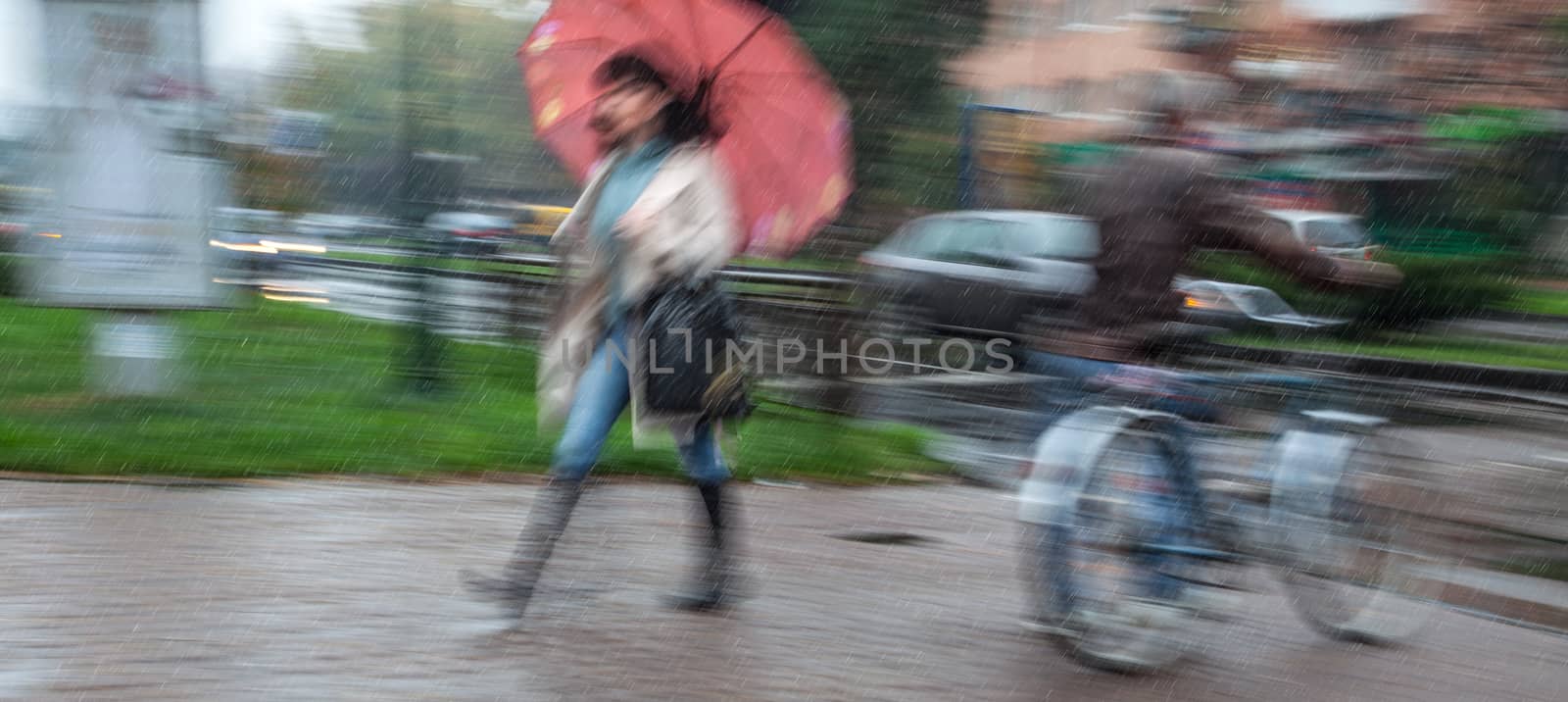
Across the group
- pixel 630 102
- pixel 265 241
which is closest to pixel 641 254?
pixel 630 102

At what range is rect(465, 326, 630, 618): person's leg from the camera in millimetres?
4988

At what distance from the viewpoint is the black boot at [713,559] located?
5.36m

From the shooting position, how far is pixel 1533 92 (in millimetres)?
7270

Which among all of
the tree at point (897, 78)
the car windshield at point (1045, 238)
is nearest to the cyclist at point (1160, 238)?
the tree at point (897, 78)

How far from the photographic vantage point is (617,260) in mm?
5012

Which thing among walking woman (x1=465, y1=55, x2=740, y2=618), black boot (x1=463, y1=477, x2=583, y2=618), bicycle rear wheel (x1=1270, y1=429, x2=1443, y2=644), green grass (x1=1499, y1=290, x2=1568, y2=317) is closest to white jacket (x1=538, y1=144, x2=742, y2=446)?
walking woman (x1=465, y1=55, x2=740, y2=618)

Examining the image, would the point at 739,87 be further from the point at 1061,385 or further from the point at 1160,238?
the point at 1160,238

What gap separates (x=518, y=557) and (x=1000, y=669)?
1.46 m

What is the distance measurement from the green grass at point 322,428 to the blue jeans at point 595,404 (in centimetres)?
73

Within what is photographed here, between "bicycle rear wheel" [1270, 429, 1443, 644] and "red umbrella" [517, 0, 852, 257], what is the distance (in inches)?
75.6

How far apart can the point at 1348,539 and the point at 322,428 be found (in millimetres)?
5291

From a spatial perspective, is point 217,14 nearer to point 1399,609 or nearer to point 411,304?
point 411,304

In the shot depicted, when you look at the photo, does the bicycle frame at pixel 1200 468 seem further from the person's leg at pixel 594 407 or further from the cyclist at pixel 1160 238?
the person's leg at pixel 594 407

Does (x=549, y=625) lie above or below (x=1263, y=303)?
above
